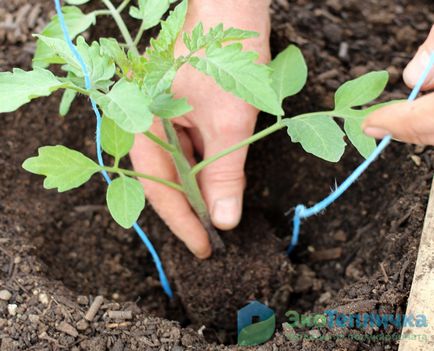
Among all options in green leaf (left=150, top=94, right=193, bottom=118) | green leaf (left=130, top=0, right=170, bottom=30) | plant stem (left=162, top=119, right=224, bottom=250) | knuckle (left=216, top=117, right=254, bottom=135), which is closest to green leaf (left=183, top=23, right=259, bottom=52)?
green leaf (left=150, top=94, right=193, bottom=118)

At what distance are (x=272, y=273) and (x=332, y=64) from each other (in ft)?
2.13

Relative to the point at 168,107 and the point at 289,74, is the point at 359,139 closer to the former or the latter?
the point at 289,74

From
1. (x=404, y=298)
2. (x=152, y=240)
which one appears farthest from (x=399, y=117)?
(x=152, y=240)

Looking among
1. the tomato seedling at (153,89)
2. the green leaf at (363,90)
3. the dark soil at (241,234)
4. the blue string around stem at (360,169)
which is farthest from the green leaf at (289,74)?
the dark soil at (241,234)

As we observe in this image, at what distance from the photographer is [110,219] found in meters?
1.81

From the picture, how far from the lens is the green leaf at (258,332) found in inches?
54.4

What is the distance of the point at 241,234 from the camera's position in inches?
67.6

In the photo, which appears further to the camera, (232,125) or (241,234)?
(241,234)

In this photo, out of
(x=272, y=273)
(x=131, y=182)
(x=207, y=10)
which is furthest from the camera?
(x=272, y=273)

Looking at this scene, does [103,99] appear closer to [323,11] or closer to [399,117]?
[399,117]

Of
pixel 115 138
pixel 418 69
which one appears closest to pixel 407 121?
pixel 418 69

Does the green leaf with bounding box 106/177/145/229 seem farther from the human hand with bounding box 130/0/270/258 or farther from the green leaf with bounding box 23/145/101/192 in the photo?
the human hand with bounding box 130/0/270/258

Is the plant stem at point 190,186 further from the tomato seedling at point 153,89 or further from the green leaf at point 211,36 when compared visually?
the green leaf at point 211,36
